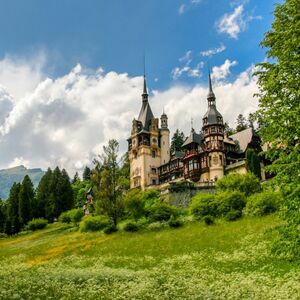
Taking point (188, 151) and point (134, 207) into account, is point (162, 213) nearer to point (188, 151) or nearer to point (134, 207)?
point (134, 207)

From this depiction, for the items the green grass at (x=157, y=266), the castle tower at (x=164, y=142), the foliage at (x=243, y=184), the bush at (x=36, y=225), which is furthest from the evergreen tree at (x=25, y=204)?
the foliage at (x=243, y=184)

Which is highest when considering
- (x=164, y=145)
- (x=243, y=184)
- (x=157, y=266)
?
(x=164, y=145)

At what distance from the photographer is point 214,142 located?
78.9m

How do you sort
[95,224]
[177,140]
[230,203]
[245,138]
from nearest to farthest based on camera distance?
[230,203] < [95,224] < [245,138] < [177,140]

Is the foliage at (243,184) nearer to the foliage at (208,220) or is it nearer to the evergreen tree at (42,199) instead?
the foliage at (208,220)

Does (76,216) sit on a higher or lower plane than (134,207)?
lower

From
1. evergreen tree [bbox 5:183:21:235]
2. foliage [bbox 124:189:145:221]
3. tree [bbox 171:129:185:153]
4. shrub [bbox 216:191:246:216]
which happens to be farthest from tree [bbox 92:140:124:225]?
tree [bbox 171:129:185:153]

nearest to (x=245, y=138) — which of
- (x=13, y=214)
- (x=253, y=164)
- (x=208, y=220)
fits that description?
(x=253, y=164)

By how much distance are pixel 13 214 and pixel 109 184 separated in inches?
1307

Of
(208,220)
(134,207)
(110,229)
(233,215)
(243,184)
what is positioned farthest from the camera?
(134,207)

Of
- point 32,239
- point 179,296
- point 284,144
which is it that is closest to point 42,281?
point 179,296

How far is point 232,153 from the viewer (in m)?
81.4

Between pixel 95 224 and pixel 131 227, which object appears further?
pixel 95 224

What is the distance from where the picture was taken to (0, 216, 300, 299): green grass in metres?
19.2
